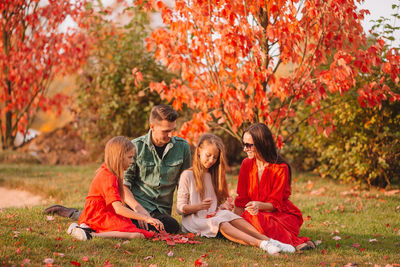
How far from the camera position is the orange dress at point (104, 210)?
157 inches

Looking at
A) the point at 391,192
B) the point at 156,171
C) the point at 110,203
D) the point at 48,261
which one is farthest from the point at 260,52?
the point at 391,192

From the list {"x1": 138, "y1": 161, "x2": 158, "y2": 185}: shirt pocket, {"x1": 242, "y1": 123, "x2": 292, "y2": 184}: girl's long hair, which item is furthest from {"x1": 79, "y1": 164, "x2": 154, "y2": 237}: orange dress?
{"x1": 242, "y1": 123, "x2": 292, "y2": 184}: girl's long hair

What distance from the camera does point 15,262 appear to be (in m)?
3.07

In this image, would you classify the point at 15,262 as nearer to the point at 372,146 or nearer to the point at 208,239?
the point at 208,239

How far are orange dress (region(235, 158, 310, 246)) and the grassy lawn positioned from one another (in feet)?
0.86

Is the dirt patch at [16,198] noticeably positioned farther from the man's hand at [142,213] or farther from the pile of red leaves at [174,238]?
the pile of red leaves at [174,238]

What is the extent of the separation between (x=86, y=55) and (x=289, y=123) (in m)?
5.31

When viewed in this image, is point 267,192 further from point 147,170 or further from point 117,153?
point 117,153

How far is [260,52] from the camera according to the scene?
16.2ft

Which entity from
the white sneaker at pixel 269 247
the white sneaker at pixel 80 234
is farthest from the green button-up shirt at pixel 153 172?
the white sneaker at pixel 269 247

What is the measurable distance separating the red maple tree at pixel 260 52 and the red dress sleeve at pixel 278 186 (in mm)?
945

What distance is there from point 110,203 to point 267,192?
1484 mm

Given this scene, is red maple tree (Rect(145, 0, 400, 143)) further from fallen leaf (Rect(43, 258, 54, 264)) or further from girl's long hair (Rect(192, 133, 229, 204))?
fallen leaf (Rect(43, 258, 54, 264))

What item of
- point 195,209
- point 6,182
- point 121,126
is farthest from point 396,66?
point 6,182
